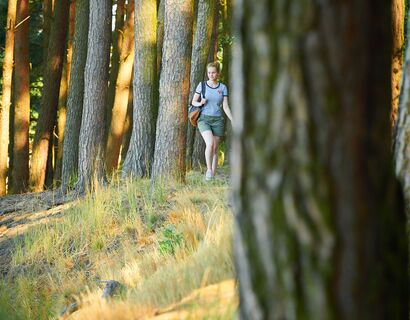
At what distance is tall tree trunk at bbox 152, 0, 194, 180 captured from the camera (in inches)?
480

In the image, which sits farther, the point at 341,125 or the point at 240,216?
the point at 240,216

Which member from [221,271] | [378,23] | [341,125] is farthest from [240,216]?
[221,271]

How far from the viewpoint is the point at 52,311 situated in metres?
8.06

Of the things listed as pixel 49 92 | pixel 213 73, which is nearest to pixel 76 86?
pixel 49 92

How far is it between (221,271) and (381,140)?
9.18 feet

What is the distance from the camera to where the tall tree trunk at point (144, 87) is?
537 inches

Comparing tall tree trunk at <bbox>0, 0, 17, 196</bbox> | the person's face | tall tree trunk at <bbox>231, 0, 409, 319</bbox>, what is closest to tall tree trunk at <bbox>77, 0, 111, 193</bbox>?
the person's face

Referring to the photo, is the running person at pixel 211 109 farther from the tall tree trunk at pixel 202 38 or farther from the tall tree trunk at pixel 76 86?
the tall tree trunk at pixel 76 86

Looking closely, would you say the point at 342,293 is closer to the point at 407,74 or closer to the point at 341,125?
the point at 341,125

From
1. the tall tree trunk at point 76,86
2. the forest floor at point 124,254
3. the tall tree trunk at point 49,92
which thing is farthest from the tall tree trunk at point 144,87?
the tall tree trunk at point 49,92

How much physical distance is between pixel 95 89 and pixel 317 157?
12.1m

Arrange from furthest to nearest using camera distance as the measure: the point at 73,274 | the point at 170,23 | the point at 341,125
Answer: the point at 170,23
the point at 73,274
the point at 341,125

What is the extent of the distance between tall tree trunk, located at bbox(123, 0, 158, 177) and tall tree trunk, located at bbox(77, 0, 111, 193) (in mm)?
839

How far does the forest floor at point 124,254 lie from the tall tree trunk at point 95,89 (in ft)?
3.04
